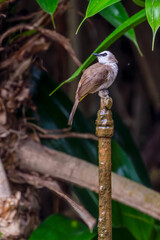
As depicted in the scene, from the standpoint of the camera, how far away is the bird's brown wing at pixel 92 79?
2.30ft

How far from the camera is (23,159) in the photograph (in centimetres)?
111

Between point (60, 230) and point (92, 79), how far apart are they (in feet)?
1.56

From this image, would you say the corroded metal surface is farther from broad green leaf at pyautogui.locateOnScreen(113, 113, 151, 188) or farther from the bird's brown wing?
broad green leaf at pyautogui.locateOnScreen(113, 113, 151, 188)

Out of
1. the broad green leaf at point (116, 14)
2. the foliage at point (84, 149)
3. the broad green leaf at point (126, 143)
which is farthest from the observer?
the broad green leaf at point (126, 143)

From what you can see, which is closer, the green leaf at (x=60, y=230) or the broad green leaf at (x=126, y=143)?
the green leaf at (x=60, y=230)

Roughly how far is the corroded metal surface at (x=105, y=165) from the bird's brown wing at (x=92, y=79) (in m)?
0.04

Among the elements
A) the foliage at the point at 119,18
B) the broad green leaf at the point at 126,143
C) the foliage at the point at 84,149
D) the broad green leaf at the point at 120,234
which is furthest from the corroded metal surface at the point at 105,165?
the broad green leaf at the point at 126,143

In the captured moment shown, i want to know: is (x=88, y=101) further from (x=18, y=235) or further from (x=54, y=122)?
(x=18, y=235)

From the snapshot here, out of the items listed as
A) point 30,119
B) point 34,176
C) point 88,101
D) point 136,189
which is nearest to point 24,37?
point 30,119

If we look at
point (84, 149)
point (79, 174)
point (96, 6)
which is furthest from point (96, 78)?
point (84, 149)

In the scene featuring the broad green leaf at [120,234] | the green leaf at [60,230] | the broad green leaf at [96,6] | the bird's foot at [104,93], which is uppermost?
the broad green leaf at [96,6]

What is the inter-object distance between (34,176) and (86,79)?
0.44 m

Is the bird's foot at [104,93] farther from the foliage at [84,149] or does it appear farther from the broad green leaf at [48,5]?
the foliage at [84,149]

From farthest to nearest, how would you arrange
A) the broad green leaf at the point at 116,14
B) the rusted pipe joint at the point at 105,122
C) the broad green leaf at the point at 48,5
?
the broad green leaf at the point at 116,14 < the broad green leaf at the point at 48,5 < the rusted pipe joint at the point at 105,122
